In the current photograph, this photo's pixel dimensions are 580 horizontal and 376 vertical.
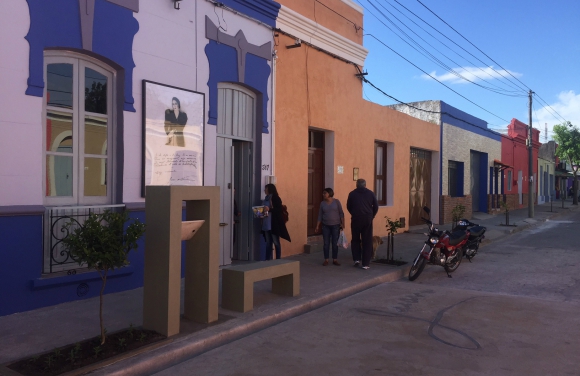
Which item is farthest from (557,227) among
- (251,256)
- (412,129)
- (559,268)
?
(251,256)

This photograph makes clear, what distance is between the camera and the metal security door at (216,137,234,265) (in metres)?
9.54

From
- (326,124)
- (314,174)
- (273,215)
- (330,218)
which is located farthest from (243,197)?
(326,124)

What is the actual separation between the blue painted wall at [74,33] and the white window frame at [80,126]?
25 cm

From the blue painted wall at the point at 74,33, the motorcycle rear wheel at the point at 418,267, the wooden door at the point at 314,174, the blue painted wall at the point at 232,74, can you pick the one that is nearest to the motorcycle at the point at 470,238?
the motorcycle rear wheel at the point at 418,267

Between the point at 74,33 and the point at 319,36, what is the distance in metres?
6.46

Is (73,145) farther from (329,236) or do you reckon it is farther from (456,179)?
(456,179)

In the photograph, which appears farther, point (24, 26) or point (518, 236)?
point (518, 236)

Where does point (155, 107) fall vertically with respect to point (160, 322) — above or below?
above

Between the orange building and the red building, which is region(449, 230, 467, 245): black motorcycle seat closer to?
the orange building

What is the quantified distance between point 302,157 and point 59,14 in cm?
608

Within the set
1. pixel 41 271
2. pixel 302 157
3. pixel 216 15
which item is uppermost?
pixel 216 15

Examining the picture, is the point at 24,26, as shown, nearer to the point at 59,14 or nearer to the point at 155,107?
the point at 59,14

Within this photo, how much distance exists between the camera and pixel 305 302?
716 centimetres

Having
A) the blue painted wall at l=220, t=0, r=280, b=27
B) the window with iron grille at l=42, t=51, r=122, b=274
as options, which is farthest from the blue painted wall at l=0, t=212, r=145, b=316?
the blue painted wall at l=220, t=0, r=280, b=27
